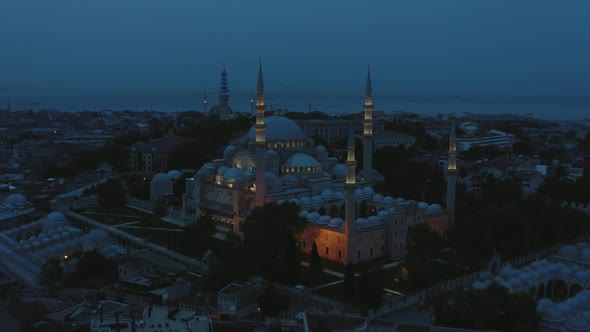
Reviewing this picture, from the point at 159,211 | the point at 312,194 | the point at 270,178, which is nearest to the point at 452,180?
the point at 312,194

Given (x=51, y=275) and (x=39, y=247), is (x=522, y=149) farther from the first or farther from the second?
(x=51, y=275)

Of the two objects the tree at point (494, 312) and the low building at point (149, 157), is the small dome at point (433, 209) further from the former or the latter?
the low building at point (149, 157)

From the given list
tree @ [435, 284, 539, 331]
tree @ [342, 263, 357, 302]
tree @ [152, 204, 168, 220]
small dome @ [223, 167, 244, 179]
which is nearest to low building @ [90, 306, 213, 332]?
tree @ [342, 263, 357, 302]

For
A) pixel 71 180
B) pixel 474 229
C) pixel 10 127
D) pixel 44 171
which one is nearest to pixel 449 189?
pixel 474 229

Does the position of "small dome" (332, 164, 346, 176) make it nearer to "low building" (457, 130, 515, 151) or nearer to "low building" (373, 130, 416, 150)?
"low building" (373, 130, 416, 150)

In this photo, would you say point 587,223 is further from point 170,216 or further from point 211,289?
point 170,216

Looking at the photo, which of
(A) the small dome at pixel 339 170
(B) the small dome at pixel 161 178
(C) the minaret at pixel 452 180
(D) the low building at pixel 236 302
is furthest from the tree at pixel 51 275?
(C) the minaret at pixel 452 180
